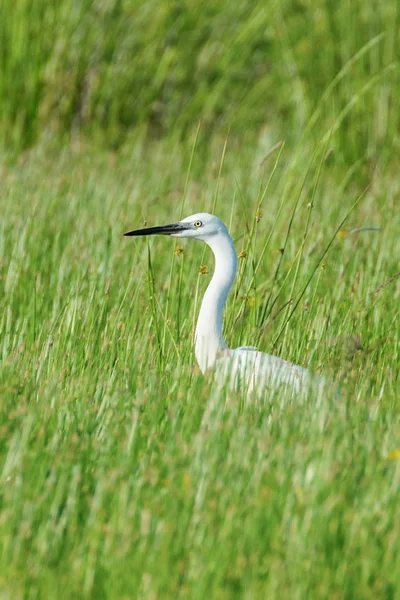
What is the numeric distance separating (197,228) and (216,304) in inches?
10.9

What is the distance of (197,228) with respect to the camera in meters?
3.62

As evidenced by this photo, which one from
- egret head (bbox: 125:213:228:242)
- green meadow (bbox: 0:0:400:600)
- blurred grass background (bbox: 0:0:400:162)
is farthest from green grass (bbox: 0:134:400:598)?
blurred grass background (bbox: 0:0:400:162)

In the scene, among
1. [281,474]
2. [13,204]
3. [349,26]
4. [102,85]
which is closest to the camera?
[281,474]

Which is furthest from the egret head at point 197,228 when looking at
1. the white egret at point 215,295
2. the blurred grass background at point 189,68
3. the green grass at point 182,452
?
the blurred grass background at point 189,68

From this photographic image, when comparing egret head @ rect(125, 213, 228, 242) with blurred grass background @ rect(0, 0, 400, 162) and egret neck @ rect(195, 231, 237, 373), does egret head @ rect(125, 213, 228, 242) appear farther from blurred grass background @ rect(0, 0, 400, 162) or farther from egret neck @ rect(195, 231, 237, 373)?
blurred grass background @ rect(0, 0, 400, 162)

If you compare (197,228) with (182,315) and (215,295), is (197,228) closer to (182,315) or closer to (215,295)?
(215,295)

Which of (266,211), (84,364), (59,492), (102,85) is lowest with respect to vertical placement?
(59,492)

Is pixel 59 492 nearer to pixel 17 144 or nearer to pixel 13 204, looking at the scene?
pixel 13 204

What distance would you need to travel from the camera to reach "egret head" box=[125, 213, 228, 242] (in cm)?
359

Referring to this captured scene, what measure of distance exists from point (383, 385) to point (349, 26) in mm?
3805

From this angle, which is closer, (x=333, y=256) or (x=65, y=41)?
(x=333, y=256)

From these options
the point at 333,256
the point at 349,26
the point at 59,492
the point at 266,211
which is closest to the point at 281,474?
the point at 59,492

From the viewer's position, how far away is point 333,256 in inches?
193

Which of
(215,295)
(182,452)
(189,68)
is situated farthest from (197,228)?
(189,68)
